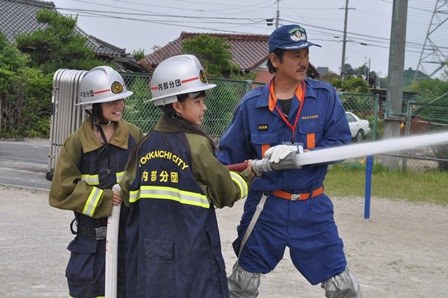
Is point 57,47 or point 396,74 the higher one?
point 57,47

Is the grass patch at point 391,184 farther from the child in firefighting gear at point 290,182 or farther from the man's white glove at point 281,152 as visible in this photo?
the man's white glove at point 281,152

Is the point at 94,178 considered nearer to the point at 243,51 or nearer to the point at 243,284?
the point at 243,284

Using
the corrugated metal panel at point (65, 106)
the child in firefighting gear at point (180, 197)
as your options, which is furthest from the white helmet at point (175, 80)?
the corrugated metal panel at point (65, 106)

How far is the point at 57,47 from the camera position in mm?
23641

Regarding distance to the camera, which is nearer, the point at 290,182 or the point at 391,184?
the point at 290,182

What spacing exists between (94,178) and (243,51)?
110ft

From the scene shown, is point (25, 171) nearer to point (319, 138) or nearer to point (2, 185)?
point (2, 185)

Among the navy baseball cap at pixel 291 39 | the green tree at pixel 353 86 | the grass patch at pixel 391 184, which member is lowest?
the grass patch at pixel 391 184

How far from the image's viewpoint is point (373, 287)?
6148mm

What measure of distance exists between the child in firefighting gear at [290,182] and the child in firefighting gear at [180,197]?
652 mm

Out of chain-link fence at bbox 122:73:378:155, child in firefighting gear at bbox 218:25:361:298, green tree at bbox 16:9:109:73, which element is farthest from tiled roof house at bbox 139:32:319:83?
child in firefighting gear at bbox 218:25:361:298

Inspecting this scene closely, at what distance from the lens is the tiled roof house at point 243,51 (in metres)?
35.7

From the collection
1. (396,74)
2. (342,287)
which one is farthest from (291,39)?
(396,74)

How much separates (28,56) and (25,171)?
1158cm
